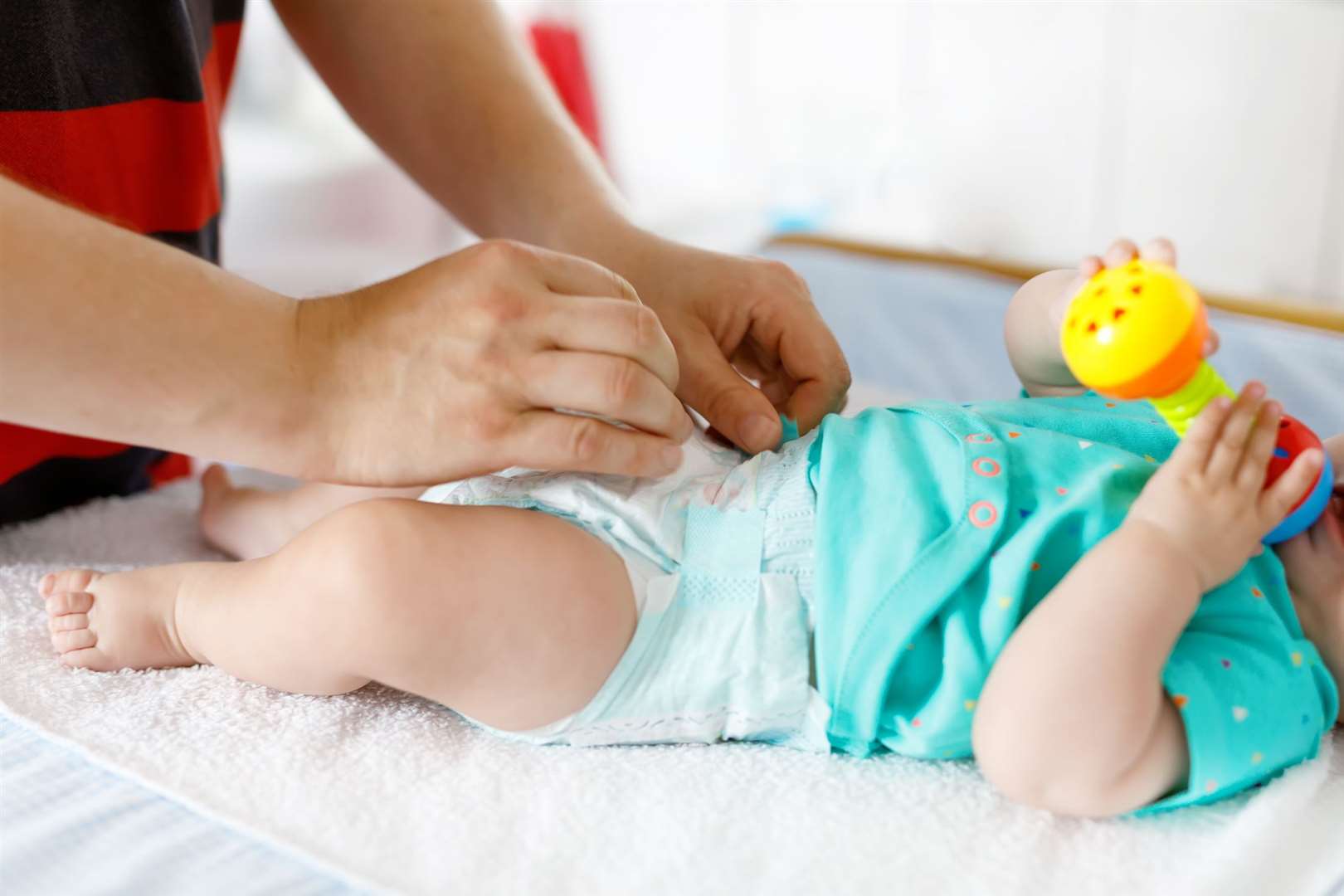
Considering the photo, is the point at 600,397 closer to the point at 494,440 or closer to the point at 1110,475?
the point at 494,440

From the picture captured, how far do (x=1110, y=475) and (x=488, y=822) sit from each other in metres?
0.40

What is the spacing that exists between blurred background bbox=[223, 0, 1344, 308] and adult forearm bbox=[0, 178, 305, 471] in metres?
1.38

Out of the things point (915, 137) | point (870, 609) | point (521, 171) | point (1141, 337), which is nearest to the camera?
point (1141, 337)

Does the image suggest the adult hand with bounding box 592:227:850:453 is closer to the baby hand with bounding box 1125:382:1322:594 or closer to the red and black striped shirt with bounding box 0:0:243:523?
the baby hand with bounding box 1125:382:1322:594

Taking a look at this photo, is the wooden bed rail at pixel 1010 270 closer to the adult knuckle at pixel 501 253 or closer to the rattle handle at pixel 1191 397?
the rattle handle at pixel 1191 397

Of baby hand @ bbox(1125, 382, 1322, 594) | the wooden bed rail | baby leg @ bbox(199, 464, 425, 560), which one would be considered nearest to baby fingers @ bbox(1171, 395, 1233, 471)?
baby hand @ bbox(1125, 382, 1322, 594)

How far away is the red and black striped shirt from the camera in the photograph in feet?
2.83

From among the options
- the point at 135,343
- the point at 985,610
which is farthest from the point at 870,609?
the point at 135,343

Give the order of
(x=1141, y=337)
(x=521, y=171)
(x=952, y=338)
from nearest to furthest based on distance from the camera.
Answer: (x=1141, y=337) → (x=521, y=171) → (x=952, y=338)

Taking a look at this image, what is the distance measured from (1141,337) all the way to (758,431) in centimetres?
28

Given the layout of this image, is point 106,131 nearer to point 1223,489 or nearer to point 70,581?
point 70,581

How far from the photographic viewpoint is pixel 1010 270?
Answer: 5.24 feet

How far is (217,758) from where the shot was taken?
67cm

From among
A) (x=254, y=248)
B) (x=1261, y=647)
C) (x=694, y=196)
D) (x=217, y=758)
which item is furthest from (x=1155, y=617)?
(x=694, y=196)
